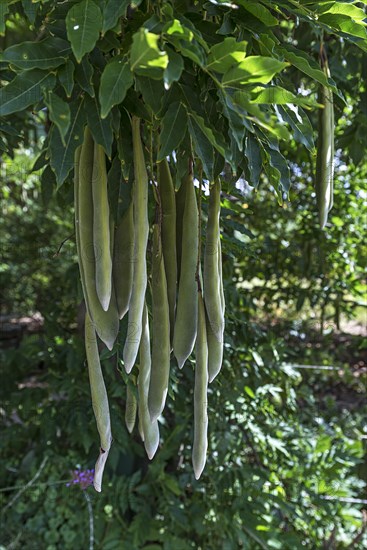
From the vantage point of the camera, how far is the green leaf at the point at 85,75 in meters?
0.73

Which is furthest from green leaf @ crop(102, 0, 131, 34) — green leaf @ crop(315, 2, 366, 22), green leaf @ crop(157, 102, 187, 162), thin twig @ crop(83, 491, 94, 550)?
thin twig @ crop(83, 491, 94, 550)

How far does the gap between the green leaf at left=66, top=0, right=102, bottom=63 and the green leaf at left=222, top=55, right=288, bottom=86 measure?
0.15 m

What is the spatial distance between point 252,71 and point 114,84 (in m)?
0.15

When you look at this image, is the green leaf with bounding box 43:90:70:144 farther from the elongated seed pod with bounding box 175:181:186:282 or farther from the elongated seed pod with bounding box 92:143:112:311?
the elongated seed pod with bounding box 175:181:186:282

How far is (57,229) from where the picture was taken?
4191mm

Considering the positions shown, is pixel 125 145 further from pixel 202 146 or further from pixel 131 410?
pixel 131 410

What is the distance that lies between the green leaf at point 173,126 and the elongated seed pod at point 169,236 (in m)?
0.11

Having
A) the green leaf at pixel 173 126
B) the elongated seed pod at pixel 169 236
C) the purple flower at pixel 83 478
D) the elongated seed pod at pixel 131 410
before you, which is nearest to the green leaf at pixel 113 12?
the green leaf at pixel 173 126

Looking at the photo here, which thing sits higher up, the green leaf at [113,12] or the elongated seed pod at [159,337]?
the green leaf at [113,12]

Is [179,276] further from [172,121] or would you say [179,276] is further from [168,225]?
[172,121]

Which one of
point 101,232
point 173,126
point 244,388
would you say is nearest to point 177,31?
point 173,126

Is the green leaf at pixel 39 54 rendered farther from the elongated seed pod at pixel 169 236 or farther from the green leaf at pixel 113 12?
the elongated seed pod at pixel 169 236

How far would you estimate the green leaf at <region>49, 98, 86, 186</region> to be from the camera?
0.71 metres

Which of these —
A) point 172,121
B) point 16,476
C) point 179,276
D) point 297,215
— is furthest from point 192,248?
point 16,476
